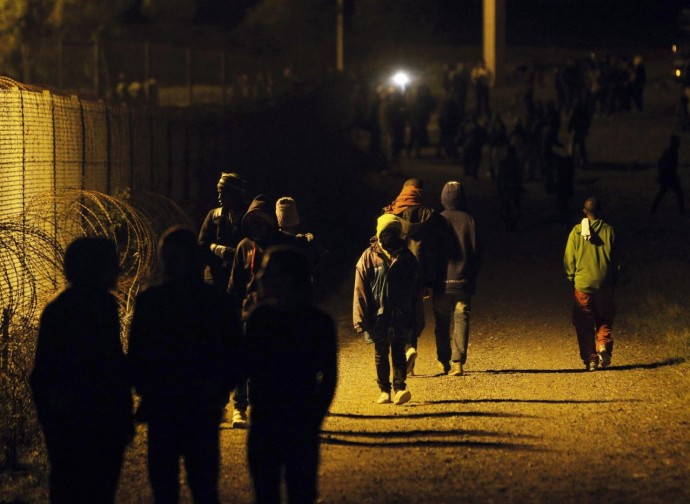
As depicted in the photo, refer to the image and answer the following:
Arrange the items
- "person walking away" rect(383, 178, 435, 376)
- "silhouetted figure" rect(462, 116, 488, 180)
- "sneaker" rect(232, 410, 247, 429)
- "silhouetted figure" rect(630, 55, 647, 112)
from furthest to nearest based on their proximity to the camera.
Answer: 1. "silhouetted figure" rect(630, 55, 647, 112)
2. "silhouetted figure" rect(462, 116, 488, 180)
3. "person walking away" rect(383, 178, 435, 376)
4. "sneaker" rect(232, 410, 247, 429)

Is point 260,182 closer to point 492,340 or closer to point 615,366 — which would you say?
point 492,340

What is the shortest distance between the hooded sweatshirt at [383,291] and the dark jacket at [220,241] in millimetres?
981

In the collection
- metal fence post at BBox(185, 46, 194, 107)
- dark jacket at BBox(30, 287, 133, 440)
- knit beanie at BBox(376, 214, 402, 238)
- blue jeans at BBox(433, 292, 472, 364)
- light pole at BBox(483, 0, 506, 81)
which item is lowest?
blue jeans at BBox(433, 292, 472, 364)

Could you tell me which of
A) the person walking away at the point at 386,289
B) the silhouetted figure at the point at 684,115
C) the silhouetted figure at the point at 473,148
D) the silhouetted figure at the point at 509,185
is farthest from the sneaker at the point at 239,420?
the silhouetted figure at the point at 684,115

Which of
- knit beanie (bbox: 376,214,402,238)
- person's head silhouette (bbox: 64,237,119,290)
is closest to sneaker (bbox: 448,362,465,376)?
knit beanie (bbox: 376,214,402,238)

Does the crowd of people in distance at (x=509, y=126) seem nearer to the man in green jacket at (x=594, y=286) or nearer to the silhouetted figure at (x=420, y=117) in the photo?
the silhouetted figure at (x=420, y=117)

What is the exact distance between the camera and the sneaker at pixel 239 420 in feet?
28.7

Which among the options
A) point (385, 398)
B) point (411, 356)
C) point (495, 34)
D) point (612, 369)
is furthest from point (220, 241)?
point (495, 34)

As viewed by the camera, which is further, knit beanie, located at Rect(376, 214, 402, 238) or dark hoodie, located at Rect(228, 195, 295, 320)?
knit beanie, located at Rect(376, 214, 402, 238)

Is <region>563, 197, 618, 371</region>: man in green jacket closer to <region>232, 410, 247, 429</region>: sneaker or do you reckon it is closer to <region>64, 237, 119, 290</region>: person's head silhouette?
<region>232, 410, 247, 429</region>: sneaker

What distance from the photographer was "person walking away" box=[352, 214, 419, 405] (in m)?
9.27

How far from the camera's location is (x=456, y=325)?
35.6 ft

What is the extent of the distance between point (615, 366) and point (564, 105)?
2800 cm

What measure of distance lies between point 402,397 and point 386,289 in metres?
0.86
